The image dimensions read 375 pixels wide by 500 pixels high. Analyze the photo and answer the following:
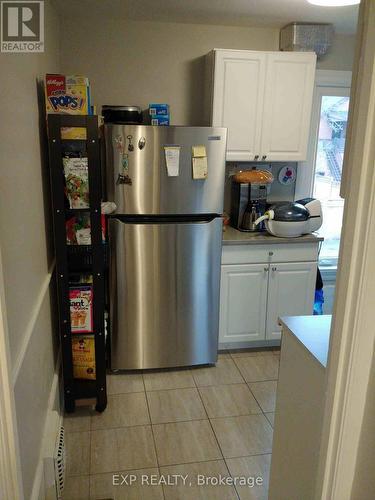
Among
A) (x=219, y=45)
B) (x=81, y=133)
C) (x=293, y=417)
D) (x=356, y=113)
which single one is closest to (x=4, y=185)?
(x=81, y=133)

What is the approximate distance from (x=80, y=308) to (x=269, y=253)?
1.41m

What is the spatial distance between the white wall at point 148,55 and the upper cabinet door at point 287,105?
0.33 metres

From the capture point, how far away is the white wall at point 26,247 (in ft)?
4.57

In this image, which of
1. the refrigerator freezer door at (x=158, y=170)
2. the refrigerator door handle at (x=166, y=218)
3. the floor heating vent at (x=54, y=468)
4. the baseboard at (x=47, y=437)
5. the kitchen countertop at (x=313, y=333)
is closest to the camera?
the kitchen countertop at (x=313, y=333)

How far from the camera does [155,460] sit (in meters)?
2.18

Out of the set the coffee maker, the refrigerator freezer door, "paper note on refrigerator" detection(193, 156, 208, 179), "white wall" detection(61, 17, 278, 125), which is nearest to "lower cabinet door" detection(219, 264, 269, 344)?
the coffee maker

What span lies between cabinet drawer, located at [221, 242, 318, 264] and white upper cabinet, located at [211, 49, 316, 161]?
2.13ft

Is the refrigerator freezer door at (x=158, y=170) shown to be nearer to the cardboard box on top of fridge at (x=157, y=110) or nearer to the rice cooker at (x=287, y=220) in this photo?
the cardboard box on top of fridge at (x=157, y=110)

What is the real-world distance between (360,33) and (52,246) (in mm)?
1945

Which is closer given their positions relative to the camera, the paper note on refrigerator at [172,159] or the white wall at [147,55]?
the paper note on refrigerator at [172,159]

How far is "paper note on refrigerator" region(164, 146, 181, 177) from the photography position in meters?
2.61

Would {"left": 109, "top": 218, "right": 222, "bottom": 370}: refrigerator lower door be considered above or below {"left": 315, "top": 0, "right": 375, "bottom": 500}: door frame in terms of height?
below

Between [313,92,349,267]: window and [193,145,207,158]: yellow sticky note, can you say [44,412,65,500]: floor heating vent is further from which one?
[313,92,349,267]: window

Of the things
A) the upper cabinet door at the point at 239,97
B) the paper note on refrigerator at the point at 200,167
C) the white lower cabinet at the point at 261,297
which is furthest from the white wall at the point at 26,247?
the white lower cabinet at the point at 261,297
